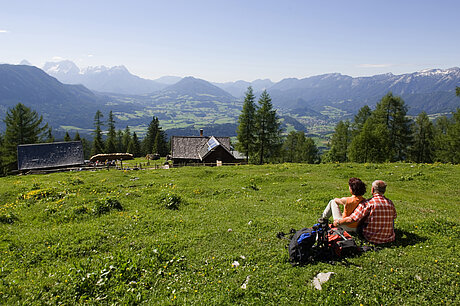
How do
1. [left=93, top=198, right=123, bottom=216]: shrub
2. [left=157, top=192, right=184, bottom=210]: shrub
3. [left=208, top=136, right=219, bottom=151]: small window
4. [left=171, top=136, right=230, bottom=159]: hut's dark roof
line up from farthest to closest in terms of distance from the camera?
1. [left=171, top=136, right=230, bottom=159]: hut's dark roof
2. [left=208, top=136, right=219, bottom=151]: small window
3. [left=157, top=192, right=184, bottom=210]: shrub
4. [left=93, top=198, right=123, bottom=216]: shrub

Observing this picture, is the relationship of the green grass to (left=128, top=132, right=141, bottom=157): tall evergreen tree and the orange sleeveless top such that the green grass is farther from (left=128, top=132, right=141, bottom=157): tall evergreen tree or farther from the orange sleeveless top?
(left=128, top=132, right=141, bottom=157): tall evergreen tree

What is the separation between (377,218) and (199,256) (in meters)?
6.33

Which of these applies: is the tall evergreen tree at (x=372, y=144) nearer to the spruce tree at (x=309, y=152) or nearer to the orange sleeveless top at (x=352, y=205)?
the orange sleeveless top at (x=352, y=205)

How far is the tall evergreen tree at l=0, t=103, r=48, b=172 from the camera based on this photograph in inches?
2443

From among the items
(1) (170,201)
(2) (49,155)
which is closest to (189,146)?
(2) (49,155)

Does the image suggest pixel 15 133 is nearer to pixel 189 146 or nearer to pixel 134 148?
pixel 134 148

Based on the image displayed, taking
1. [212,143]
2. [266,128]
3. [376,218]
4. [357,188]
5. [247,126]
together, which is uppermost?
[247,126]

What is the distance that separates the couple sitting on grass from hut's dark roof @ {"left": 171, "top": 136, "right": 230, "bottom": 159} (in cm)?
4652

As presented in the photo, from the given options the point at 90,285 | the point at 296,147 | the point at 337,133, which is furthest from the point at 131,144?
the point at 90,285

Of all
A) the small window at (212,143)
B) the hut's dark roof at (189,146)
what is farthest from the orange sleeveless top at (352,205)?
the hut's dark roof at (189,146)

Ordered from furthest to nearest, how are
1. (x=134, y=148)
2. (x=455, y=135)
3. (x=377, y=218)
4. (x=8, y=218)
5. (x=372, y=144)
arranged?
(x=134, y=148), (x=372, y=144), (x=455, y=135), (x=8, y=218), (x=377, y=218)

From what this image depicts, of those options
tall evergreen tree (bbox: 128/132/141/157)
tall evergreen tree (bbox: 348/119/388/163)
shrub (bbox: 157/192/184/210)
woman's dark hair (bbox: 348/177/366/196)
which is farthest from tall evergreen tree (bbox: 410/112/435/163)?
tall evergreen tree (bbox: 128/132/141/157)

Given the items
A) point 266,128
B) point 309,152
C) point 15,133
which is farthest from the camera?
point 309,152

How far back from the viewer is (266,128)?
1997 inches
